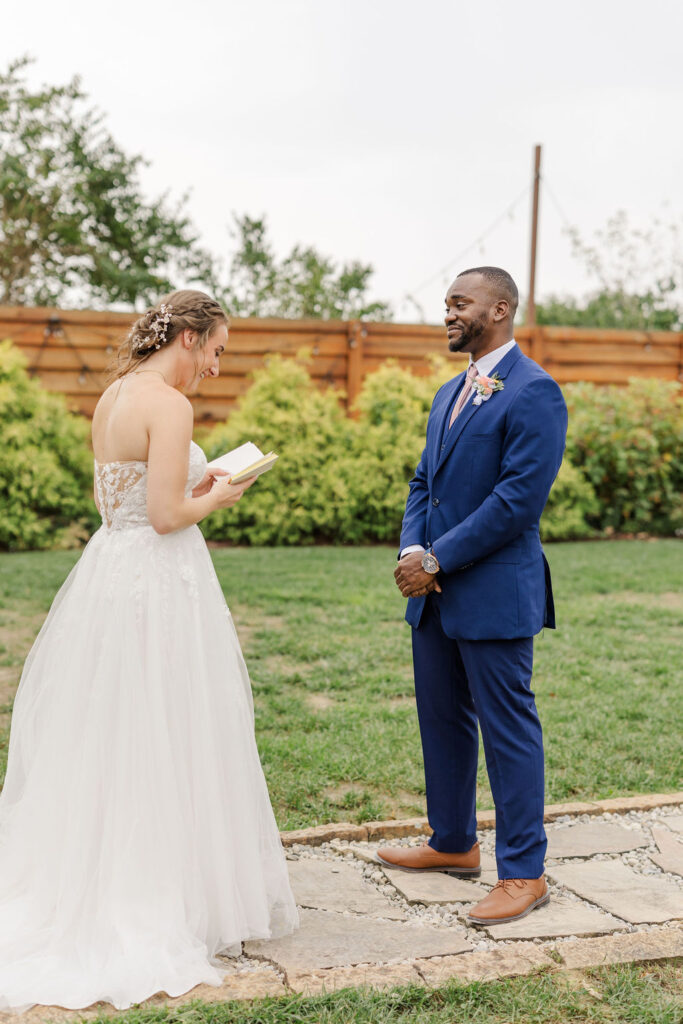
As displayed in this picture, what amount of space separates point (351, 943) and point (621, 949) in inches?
33.7

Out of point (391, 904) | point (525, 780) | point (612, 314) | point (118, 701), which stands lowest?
point (391, 904)

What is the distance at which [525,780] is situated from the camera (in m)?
3.40

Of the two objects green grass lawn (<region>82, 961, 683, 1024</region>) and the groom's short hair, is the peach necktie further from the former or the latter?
green grass lawn (<region>82, 961, 683, 1024</region>)

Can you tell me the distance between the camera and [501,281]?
135 inches

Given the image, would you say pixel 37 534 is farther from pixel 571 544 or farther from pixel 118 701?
pixel 118 701

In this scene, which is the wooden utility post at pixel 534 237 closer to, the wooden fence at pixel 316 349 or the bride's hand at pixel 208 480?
the wooden fence at pixel 316 349

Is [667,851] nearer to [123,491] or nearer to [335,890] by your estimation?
[335,890]

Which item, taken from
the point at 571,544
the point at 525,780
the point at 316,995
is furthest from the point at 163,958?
the point at 571,544

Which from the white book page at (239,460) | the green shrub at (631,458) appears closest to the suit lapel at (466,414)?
the white book page at (239,460)

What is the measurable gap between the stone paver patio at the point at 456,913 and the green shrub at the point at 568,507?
8353 millimetres

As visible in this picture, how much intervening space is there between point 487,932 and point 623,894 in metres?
0.64

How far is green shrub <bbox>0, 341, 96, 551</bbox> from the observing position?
37.7 feet

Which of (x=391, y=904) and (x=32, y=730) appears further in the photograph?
(x=391, y=904)

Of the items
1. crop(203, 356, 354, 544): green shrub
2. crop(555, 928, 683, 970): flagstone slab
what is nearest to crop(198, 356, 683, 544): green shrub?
crop(203, 356, 354, 544): green shrub
